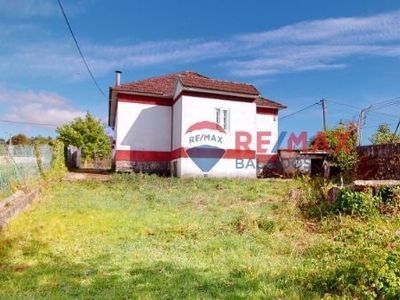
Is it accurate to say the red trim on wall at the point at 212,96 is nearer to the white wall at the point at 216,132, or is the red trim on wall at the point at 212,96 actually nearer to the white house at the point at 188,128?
the white house at the point at 188,128

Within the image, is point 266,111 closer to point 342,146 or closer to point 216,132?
point 216,132

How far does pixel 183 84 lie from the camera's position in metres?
15.5

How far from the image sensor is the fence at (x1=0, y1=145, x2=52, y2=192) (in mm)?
7930

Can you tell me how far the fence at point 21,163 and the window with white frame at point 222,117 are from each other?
828 centimetres

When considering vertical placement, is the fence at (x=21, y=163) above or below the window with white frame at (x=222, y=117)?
below

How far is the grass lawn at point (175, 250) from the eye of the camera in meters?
3.69

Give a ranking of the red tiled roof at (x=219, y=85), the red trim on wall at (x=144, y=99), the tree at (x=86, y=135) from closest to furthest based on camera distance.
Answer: the red tiled roof at (x=219, y=85) → the red trim on wall at (x=144, y=99) → the tree at (x=86, y=135)

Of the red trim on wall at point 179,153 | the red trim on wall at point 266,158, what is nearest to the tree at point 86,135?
the red trim on wall at point 179,153

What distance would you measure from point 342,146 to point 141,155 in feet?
34.8

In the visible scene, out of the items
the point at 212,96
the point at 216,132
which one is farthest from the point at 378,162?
the point at 212,96

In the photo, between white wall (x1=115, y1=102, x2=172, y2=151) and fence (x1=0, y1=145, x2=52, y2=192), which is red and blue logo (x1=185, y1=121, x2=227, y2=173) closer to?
white wall (x1=115, y1=102, x2=172, y2=151)

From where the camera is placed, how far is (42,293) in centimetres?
360

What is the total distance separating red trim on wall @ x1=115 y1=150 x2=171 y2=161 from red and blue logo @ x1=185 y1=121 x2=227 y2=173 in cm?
275

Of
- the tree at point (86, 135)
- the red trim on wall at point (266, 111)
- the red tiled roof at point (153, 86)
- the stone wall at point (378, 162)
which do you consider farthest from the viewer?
the tree at point (86, 135)
